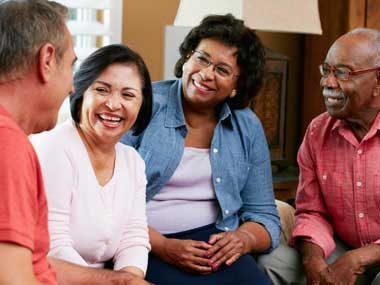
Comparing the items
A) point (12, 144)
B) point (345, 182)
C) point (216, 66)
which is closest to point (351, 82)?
point (345, 182)

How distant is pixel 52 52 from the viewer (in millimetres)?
1192

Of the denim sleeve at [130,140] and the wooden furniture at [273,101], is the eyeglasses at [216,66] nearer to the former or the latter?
the denim sleeve at [130,140]

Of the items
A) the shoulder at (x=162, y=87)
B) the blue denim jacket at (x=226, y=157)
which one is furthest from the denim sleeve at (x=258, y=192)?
the shoulder at (x=162, y=87)

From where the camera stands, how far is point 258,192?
2270mm

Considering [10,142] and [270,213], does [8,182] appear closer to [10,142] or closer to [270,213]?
[10,142]

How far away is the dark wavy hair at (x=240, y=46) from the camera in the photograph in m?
2.20

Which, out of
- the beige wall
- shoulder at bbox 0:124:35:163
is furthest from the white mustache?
shoulder at bbox 0:124:35:163

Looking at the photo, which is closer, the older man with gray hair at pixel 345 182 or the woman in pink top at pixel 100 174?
the woman in pink top at pixel 100 174

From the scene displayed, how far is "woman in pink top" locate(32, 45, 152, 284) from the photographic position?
1.71m

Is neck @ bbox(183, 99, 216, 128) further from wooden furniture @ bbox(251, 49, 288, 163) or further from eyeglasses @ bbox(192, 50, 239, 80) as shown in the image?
wooden furniture @ bbox(251, 49, 288, 163)

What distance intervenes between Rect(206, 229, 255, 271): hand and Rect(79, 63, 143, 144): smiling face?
47 cm

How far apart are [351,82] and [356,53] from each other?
9 cm

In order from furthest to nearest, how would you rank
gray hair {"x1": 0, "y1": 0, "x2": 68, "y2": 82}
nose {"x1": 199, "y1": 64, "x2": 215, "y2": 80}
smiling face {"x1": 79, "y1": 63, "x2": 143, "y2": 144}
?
nose {"x1": 199, "y1": 64, "x2": 215, "y2": 80}, smiling face {"x1": 79, "y1": 63, "x2": 143, "y2": 144}, gray hair {"x1": 0, "y1": 0, "x2": 68, "y2": 82}

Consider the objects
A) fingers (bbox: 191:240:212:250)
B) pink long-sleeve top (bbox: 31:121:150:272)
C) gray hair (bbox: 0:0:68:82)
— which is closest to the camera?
gray hair (bbox: 0:0:68:82)
